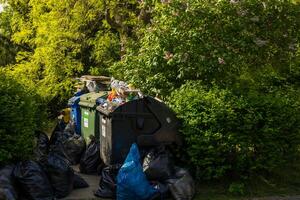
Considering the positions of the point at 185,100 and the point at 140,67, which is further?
the point at 140,67

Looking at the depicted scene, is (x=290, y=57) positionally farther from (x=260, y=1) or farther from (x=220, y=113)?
(x=220, y=113)

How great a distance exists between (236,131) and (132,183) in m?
1.72

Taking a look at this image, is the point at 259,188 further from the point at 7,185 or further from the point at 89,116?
the point at 7,185

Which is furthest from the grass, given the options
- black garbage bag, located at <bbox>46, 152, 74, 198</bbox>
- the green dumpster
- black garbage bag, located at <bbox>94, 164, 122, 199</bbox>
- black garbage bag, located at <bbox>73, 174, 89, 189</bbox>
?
the green dumpster

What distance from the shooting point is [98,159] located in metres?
8.00

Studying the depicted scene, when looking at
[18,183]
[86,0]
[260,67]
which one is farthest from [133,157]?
[86,0]

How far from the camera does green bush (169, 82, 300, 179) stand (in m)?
6.78

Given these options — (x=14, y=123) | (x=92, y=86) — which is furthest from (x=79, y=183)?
(x=92, y=86)

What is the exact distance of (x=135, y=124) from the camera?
725 centimetres

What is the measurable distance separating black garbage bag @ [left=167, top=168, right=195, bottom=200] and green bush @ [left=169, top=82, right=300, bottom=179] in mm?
304

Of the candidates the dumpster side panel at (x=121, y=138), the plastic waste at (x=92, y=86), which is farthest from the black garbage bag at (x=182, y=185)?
the plastic waste at (x=92, y=86)

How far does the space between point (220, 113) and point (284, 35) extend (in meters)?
2.79

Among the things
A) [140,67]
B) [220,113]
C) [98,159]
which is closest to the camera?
[220,113]

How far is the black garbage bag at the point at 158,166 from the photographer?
258 inches
